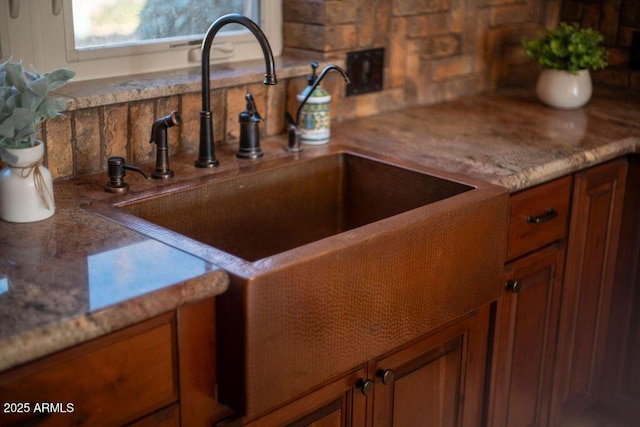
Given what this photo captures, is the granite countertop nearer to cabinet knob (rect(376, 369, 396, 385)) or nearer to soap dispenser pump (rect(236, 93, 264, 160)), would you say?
soap dispenser pump (rect(236, 93, 264, 160))

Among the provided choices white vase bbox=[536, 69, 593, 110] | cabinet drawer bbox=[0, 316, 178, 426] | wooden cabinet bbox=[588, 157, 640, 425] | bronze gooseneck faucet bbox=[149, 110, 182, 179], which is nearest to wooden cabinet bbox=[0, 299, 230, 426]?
cabinet drawer bbox=[0, 316, 178, 426]

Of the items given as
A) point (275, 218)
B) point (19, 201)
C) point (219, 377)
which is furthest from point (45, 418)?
point (275, 218)

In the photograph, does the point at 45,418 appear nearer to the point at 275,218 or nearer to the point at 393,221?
the point at 393,221

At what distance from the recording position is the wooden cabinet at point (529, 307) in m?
2.06

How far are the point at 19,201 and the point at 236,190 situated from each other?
0.52 m

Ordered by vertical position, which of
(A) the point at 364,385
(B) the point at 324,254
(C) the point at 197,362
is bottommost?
(A) the point at 364,385

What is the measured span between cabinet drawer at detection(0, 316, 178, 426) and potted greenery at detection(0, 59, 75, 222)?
1.38ft

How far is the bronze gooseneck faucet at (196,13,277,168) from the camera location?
1779mm

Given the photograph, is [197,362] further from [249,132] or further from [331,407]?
[249,132]

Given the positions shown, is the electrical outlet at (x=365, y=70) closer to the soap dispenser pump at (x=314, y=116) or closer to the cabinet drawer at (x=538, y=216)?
the soap dispenser pump at (x=314, y=116)

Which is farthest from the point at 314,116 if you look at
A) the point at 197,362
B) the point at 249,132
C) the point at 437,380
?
the point at 197,362

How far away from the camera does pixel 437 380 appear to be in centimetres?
191

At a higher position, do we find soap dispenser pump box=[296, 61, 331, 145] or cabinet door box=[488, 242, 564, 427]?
soap dispenser pump box=[296, 61, 331, 145]

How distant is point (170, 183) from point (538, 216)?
897 mm
